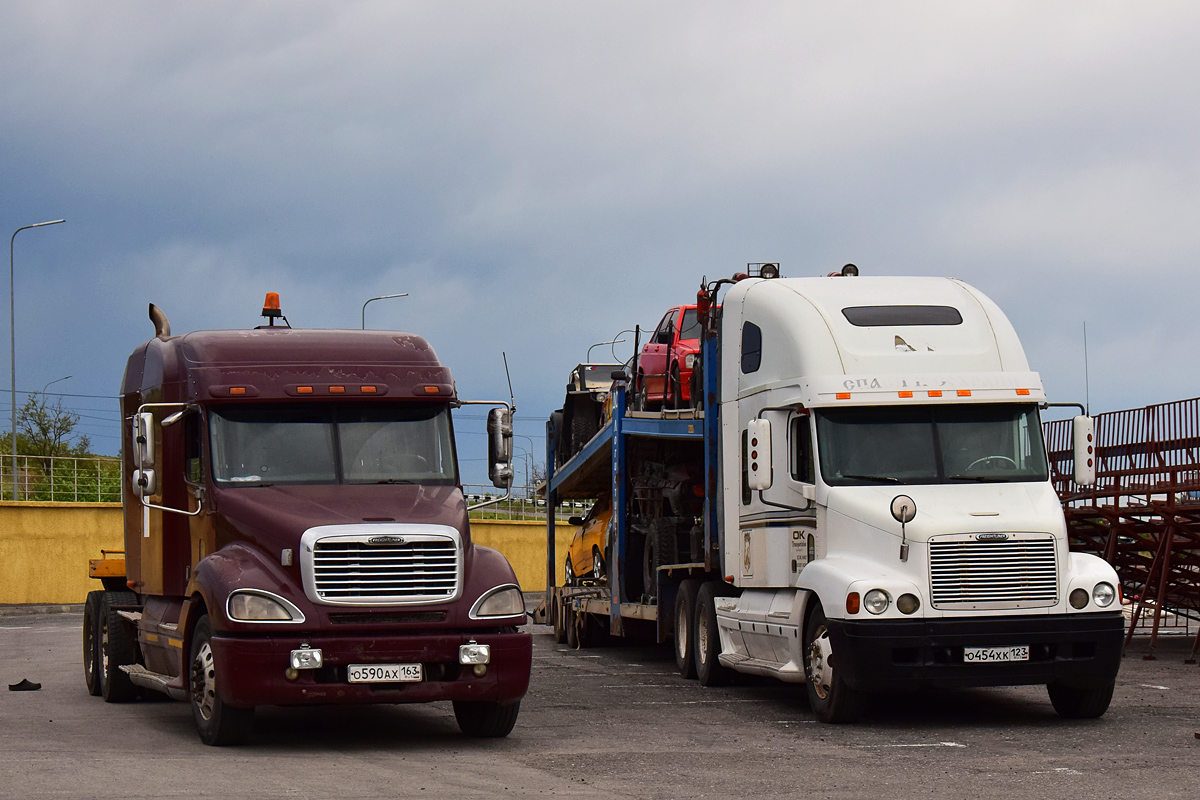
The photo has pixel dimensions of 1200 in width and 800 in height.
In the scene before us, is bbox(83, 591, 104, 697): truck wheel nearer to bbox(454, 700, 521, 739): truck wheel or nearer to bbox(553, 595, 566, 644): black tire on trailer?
bbox(454, 700, 521, 739): truck wheel

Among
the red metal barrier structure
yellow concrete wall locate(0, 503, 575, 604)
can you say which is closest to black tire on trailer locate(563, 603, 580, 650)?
the red metal barrier structure

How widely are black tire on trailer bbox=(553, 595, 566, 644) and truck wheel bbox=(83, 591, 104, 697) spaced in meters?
8.74

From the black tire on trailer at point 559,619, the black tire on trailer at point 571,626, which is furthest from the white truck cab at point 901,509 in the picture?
the black tire on trailer at point 559,619

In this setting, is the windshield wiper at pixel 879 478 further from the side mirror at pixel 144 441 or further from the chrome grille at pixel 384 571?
the side mirror at pixel 144 441

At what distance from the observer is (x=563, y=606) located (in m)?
22.8

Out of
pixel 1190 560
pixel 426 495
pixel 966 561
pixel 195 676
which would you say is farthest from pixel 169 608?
pixel 1190 560

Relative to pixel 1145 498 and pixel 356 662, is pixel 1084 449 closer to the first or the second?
pixel 356 662

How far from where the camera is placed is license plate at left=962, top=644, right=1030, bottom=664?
11734mm

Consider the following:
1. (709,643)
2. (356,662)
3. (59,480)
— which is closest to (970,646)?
(709,643)

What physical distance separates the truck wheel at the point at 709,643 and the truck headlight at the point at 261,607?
228 inches

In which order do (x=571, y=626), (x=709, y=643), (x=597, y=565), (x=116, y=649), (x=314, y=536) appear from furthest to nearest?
(x=571, y=626), (x=597, y=565), (x=709, y=643), (x=116, y=649), (x=314, y=536)

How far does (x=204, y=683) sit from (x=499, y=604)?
6.92 ft

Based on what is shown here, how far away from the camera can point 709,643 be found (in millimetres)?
15445

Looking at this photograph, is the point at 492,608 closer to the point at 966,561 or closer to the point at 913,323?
the point at 966,561
